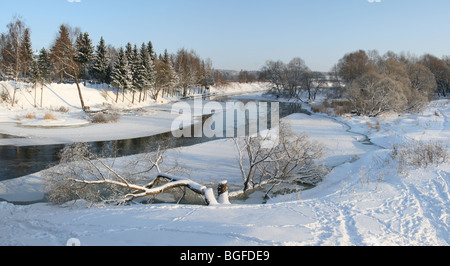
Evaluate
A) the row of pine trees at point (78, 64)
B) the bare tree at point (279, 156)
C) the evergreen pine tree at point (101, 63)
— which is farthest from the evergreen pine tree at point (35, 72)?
the bare tree at point (279, 156)

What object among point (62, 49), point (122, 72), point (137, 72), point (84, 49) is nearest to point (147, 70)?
point (137, 72)

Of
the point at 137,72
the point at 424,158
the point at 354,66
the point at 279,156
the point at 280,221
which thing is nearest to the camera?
the point at 280,221

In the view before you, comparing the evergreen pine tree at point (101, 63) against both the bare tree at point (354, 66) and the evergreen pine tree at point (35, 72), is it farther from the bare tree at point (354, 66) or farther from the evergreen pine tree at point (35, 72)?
the bare tree at point (354, 66)

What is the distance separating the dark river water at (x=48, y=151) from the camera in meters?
12.3

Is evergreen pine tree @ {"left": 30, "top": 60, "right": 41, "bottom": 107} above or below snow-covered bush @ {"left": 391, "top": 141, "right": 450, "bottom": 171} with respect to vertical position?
above

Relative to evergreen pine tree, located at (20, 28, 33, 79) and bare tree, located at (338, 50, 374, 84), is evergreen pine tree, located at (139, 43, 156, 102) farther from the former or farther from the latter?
bare tree, located at (338, 50, 374, 84)

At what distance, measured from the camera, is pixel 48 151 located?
1540 centimetres

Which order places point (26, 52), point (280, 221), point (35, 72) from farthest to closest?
point (26, 52)
point (35, 72)
point (280, 221)

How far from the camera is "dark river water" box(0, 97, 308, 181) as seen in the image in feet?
40.2

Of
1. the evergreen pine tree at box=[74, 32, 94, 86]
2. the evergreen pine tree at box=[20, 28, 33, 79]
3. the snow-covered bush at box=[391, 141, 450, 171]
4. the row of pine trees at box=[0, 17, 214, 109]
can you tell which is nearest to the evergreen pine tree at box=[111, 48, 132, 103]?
the row of pine trees at box=[0, 17, 214, 109]

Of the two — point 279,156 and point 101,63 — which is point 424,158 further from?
point 101,63
